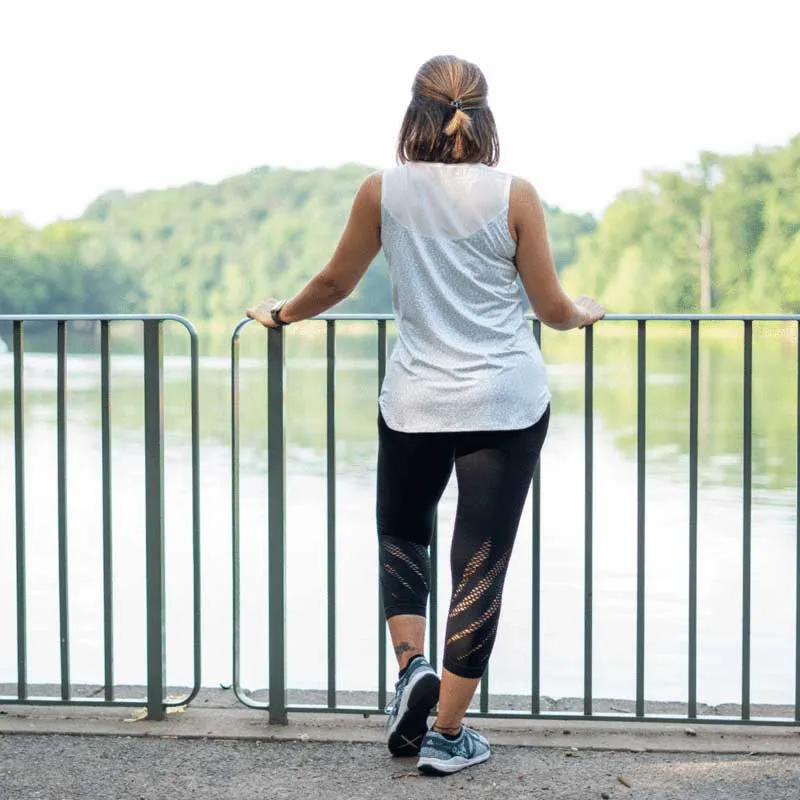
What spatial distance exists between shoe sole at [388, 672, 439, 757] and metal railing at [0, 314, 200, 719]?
2.20 ft

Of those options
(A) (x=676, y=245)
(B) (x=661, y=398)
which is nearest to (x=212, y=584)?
(B) (x=661, y=398)

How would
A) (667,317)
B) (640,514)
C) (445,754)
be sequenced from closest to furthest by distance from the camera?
(445,754)
(667,317)
(640,514)

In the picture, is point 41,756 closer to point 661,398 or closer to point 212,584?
point 212,584

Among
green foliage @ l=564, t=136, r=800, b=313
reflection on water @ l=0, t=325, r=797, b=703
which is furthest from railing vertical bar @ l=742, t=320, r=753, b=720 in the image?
green foliage @ l=564, t=136, r=800, b=313

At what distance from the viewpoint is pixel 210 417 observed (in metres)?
23.0

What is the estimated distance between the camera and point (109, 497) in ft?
11.7

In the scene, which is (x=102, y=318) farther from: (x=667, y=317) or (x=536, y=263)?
(x=667, y=317)

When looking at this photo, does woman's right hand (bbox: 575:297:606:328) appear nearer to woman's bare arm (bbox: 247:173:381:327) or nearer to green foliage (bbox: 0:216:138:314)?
woman's bare arm (bbox: 247:173:381:327)

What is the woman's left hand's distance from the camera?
3250 mm

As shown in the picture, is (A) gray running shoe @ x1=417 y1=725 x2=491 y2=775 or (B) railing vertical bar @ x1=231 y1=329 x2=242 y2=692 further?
(B) railing vertical bar @ x1=231 y1=329 x2=242 y2=692

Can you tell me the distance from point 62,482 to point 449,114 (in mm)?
1510

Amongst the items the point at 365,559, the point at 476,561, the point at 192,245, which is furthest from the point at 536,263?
the point at 192,245

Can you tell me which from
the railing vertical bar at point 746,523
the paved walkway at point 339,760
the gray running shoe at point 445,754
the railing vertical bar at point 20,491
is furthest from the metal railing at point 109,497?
the railing vertical bar at point 746,523

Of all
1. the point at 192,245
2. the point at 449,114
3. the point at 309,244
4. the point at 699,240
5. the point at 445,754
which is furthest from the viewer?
the point at 192,245
